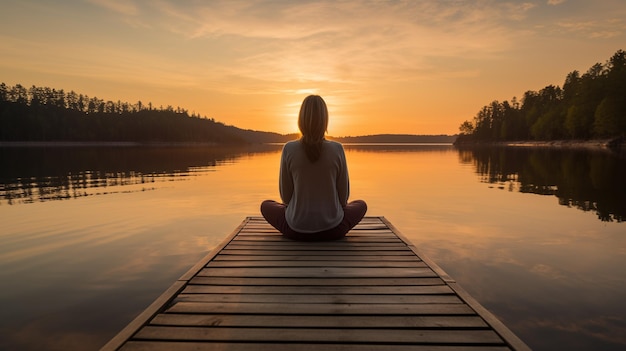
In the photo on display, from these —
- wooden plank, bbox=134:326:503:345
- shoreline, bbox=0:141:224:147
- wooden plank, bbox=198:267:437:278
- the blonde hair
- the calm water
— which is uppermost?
shoreline, bbox=0:141:224:147

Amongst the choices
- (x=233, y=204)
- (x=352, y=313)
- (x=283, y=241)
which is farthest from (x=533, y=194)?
(x=352, y=313)

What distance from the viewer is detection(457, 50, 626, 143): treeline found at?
67125 millimetres

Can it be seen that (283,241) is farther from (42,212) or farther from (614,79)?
(614,79)

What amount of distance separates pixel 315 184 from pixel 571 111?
312 feet

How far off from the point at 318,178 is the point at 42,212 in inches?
499

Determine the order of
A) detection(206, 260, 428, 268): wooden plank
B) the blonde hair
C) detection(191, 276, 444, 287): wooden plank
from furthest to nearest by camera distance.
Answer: the blonde hair → detection(206, 260, 428, 268): wooden plank → detection(191, 276, 444, 287): wooden plank

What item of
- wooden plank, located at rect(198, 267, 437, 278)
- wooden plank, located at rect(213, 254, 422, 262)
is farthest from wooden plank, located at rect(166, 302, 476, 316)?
wooden plank, located at rect(213, 254, 422, 262)

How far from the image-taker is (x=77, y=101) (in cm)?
14175

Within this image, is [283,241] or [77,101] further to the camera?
[77,101]

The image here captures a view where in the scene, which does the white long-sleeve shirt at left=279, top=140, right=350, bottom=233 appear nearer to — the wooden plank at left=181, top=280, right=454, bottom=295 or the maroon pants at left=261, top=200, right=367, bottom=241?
the maroon pants at left=261, top=200, right=367, bottom=241

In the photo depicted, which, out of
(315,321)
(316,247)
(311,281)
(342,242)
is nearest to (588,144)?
(342,242)

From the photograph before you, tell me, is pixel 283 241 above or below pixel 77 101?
below

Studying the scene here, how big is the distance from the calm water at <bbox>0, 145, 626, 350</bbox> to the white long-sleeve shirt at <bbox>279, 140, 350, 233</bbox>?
296cm

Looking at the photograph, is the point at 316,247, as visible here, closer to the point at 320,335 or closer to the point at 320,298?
the point at 320,298
